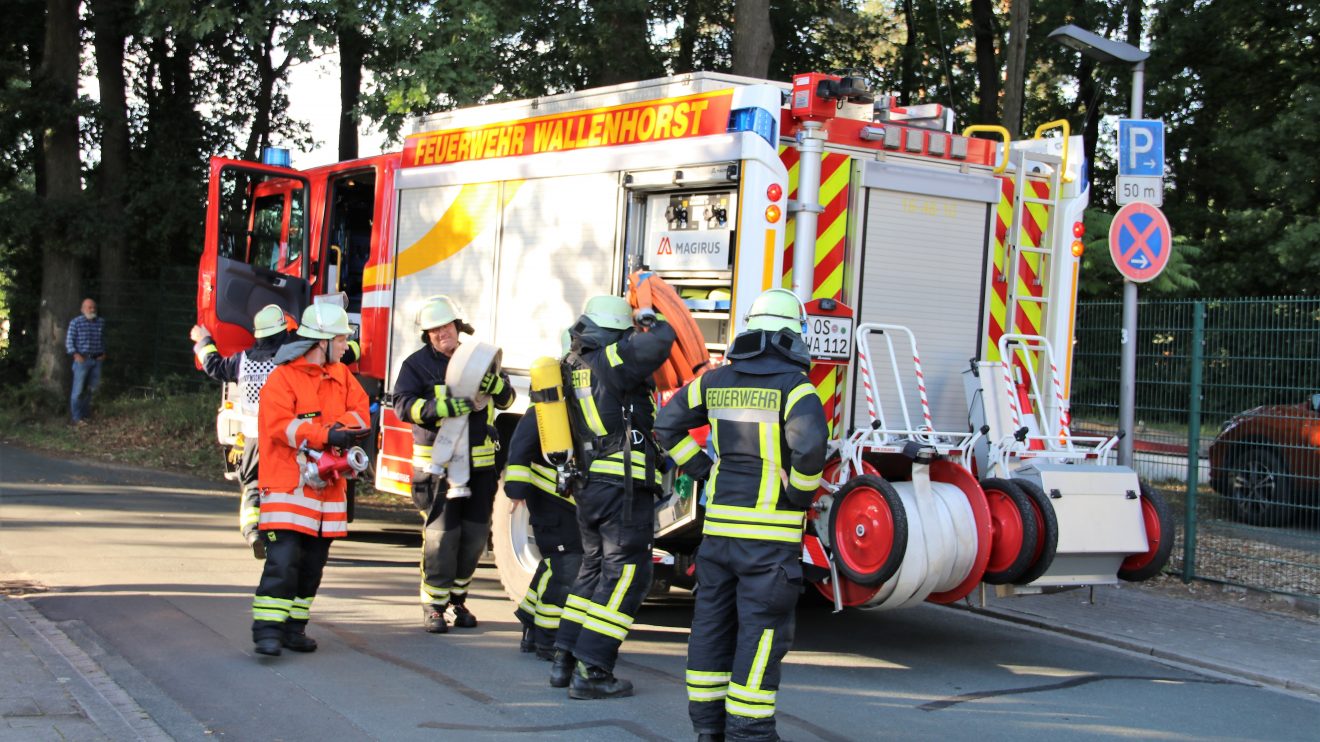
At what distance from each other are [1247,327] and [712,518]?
574 cm

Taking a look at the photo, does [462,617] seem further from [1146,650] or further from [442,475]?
[1146,650]

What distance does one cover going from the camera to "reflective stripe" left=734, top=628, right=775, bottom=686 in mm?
4883

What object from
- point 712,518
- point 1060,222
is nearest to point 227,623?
point 712,518

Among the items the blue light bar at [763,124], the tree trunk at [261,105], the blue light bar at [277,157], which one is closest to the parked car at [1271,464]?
→ the blue light bar at [763,124]

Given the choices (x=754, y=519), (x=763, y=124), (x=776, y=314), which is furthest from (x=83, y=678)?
(x=763, y=124)

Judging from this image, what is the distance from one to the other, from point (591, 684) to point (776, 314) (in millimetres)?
1973

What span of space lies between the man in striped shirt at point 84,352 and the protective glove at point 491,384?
13.0 meters

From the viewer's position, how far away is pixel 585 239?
7676mm

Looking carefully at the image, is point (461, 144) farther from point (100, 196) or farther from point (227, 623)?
point (100, 196)

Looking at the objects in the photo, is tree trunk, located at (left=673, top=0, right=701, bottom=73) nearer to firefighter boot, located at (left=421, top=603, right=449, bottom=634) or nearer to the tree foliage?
the tree foliage

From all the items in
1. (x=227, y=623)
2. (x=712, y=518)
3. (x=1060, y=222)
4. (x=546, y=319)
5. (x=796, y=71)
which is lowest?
(x=227, y=623)

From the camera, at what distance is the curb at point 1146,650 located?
6902 millimetres

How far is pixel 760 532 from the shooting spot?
4.99 m

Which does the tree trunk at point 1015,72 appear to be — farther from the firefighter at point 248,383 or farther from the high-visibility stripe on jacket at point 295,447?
the high-visibility stripe on jacket at point 295,447
